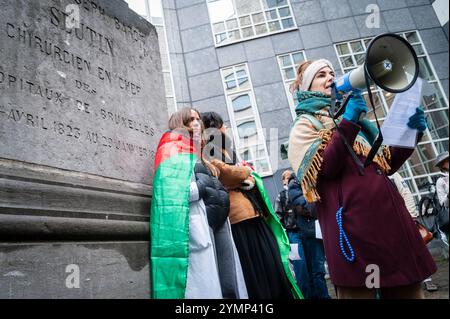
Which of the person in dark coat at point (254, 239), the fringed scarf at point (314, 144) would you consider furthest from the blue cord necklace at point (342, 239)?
the person in dark coat at point (254, 239)

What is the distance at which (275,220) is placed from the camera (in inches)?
110

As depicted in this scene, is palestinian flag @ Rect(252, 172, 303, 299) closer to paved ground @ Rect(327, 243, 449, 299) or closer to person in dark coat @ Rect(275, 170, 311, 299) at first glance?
person in dark coat @ Rect(275, 170, 311, 299)

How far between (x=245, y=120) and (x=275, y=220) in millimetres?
8598

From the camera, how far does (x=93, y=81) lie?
2.37 m

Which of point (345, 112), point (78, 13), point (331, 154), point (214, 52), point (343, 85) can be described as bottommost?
point (331, 154)

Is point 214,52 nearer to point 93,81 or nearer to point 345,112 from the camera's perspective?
point 93,81

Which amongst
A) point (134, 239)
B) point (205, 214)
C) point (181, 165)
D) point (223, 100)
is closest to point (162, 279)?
point (134, 239)

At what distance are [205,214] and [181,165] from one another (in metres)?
0.40

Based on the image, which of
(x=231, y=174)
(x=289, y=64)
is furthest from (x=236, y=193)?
(x=289, y=64)

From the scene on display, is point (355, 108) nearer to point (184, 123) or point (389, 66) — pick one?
point (389, 66)

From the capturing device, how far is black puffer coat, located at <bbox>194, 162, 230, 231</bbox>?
2249mm

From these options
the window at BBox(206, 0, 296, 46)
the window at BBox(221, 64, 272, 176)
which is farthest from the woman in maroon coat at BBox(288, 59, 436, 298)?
the window at BBox(206, 0, 296, 46)

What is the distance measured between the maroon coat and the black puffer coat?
80 centimetres

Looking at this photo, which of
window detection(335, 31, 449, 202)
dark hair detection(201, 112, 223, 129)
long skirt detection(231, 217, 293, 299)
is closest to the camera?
long skirt detection(231, 217, 293, 299)
